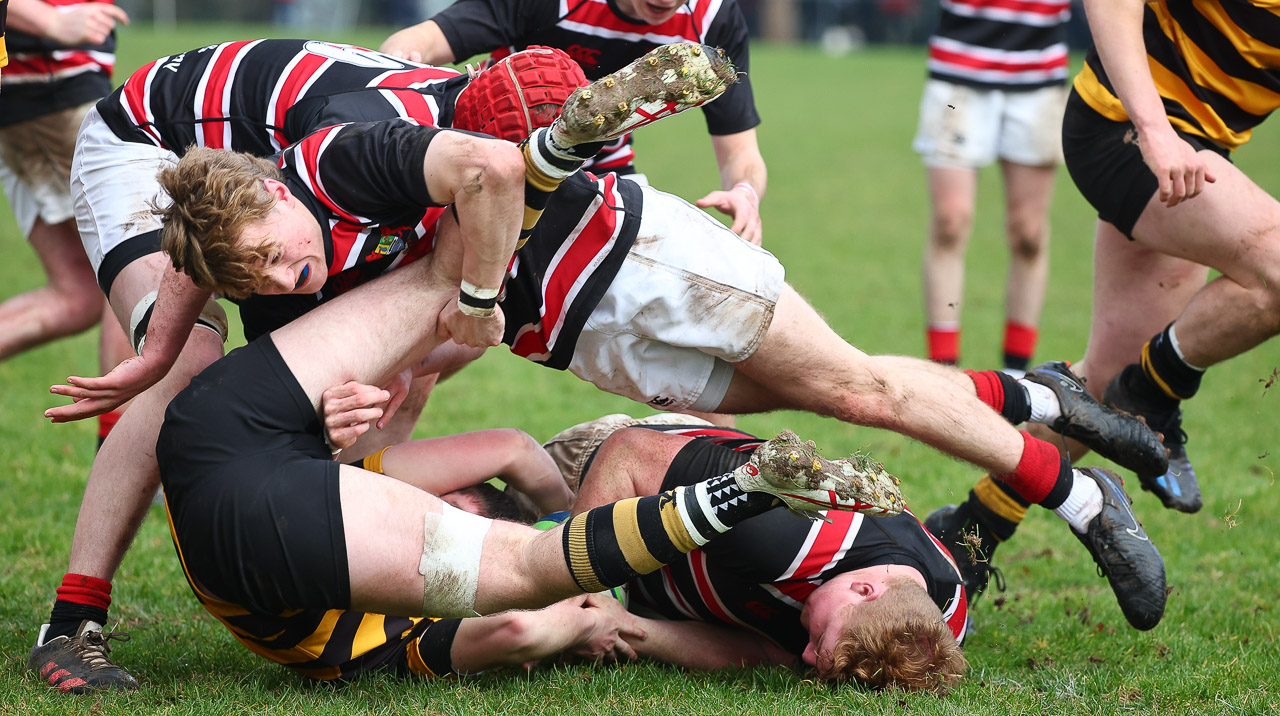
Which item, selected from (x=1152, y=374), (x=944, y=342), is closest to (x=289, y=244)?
(x=1152, y=374)

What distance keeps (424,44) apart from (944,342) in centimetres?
325

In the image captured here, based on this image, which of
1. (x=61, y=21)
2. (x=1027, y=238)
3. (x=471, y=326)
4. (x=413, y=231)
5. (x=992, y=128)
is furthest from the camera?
(x=992, y=128)

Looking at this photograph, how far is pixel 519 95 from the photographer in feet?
9.61

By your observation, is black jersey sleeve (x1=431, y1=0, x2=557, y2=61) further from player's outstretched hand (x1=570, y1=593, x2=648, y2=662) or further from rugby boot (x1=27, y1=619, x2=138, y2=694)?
rugby boot (x1=27, y1=619, x2=138, y2=694)

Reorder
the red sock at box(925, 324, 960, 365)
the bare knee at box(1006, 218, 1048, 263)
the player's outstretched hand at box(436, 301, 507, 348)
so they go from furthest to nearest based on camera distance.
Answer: the bare knee at box(1006, 218, 1048, 263)
the red sock at box(925, 324, 960, 365)
the player's outstretched hand at box(436, 301, 507, 348)

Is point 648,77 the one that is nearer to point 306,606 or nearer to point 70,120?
point 306,606

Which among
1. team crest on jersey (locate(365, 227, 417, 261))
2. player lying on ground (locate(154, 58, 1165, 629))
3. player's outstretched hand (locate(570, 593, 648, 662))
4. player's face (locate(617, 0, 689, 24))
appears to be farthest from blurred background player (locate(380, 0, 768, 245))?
player's outstretched hand (locate(570, 593, 648, 662))

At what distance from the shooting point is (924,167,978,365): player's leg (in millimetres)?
6008

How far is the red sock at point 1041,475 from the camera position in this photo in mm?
3350

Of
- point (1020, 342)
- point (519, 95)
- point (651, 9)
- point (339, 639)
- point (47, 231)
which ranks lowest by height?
point (1020, 342)

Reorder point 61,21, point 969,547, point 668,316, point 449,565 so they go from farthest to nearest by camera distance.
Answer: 1. point 61,21
2. point 969,547
3. point 668,316
4. point 449,565

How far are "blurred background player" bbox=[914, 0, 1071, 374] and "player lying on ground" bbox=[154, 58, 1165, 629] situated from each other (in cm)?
256

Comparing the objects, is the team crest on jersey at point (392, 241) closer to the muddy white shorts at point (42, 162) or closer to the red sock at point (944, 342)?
the muddy white shorts at point (42, 162)

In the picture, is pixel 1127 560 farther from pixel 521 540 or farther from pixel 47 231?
pixel 47 231
